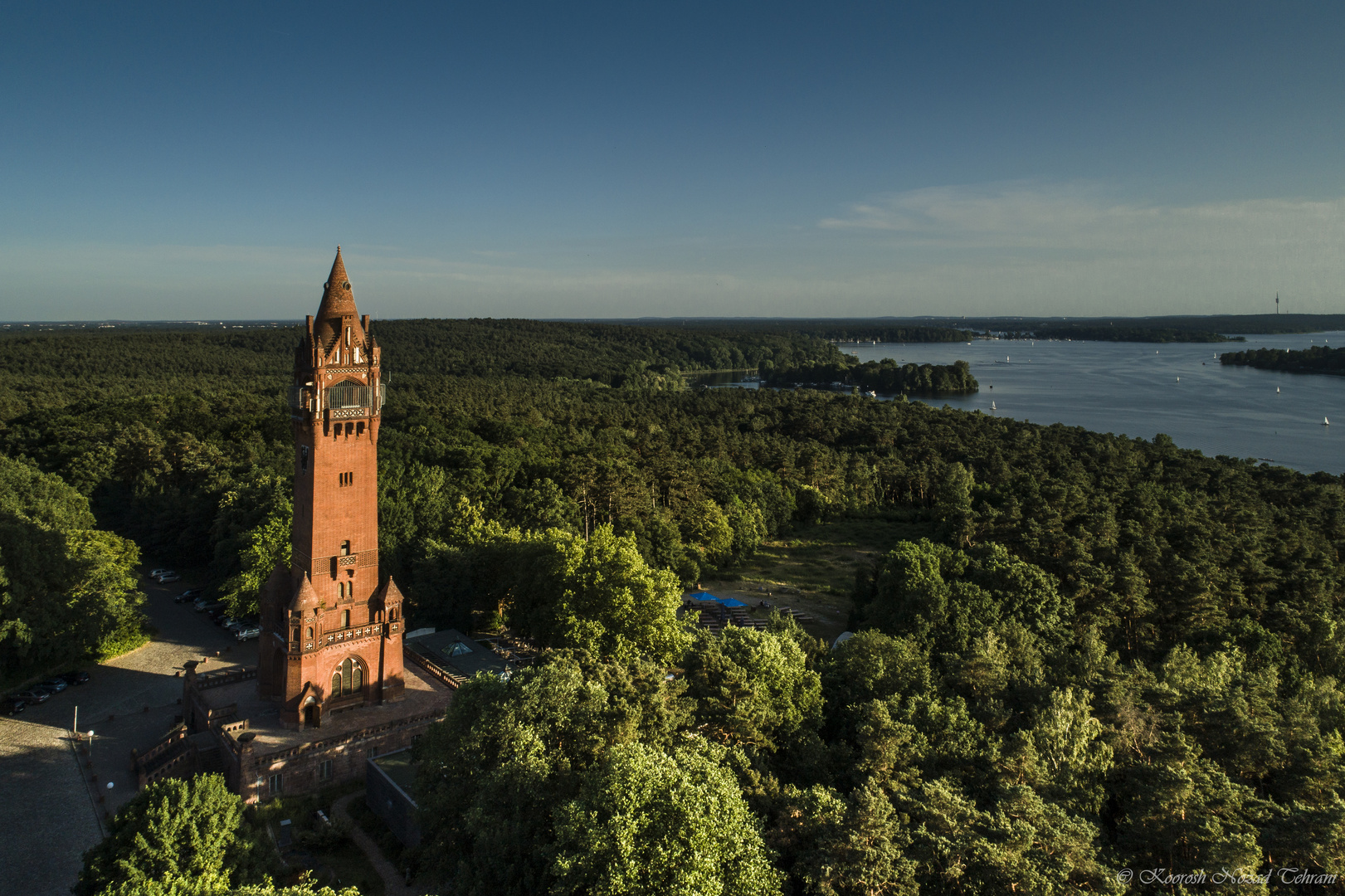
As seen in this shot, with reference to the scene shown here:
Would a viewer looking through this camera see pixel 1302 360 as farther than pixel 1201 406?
Yes

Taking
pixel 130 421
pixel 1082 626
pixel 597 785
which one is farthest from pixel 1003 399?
pixel 597 785

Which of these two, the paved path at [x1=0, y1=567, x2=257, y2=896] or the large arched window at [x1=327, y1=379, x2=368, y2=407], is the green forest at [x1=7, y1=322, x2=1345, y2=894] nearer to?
the paved path at [x1=0, y1=567, x2=257, y2=896]

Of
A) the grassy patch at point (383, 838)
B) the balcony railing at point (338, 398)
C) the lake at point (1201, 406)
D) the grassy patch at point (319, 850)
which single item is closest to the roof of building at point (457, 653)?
the grassy patch at point (383, 838)

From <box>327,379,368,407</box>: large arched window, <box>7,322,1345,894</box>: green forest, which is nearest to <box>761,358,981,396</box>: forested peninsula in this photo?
<box>7,322,1345,894</box>: green forest

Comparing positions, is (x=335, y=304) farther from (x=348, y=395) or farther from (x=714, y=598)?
(x=714, y=598)

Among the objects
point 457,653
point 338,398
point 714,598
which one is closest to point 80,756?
point 457,653

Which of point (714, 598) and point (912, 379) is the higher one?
point (912, 379)
